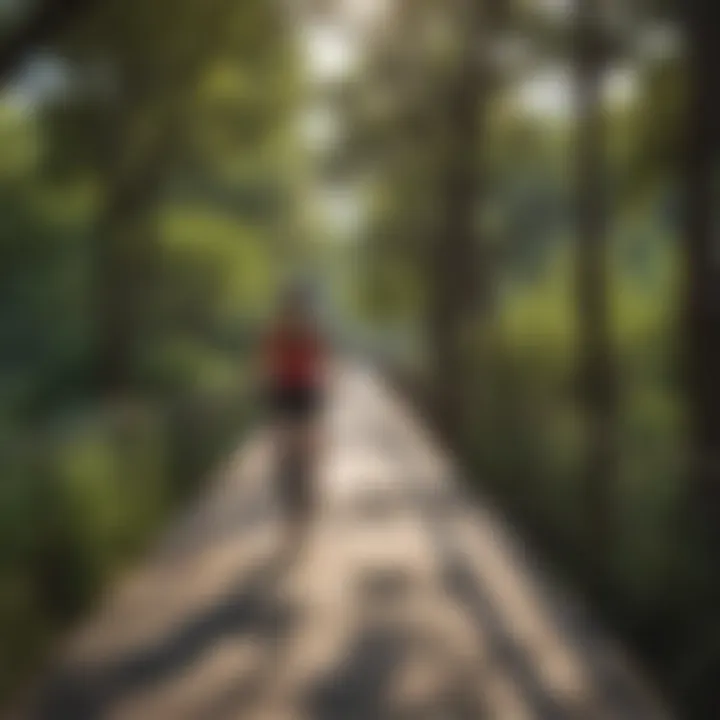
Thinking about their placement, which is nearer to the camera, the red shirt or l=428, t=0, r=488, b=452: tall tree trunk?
the red shirt

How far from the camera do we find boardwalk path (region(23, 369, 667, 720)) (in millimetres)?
3883

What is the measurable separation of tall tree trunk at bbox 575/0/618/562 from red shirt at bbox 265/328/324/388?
1.54 metres

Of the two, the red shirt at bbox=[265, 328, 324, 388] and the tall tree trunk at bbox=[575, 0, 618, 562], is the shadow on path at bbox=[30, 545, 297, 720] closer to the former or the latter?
the red shirt at bbox=[265, 328, 324, 388]

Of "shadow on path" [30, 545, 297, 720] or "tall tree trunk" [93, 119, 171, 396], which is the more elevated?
"tall tree trunk" [93, 119, 171, 396]

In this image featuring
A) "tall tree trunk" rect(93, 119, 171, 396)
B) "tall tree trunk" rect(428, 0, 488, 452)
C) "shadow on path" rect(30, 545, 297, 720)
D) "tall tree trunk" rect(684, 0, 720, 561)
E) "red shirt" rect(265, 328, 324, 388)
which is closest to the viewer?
"tall tree trunk" rect(684, 0, 720, 561)

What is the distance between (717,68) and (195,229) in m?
3.13

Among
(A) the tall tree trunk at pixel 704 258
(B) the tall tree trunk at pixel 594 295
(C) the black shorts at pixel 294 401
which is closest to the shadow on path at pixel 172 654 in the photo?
(C) the black shorts at pixel 294 401

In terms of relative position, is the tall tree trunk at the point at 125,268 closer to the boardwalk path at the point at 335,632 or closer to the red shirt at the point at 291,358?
the red shirt at the point at 291,358

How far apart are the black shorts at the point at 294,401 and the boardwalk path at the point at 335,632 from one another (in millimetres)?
389

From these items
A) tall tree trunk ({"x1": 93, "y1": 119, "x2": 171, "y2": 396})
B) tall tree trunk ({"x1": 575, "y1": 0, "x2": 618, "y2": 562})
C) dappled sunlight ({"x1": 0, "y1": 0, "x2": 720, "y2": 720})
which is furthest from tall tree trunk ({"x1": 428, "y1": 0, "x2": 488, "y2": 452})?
tall tree trunk ({"x1": 93, "y1": 119, "x2": 171, "y2": 396})

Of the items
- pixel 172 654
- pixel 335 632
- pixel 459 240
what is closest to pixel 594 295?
pixel 335 632

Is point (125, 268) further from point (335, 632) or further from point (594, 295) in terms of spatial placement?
point (594, 295)

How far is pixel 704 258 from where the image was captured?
12.7ft

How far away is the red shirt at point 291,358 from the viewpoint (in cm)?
614
